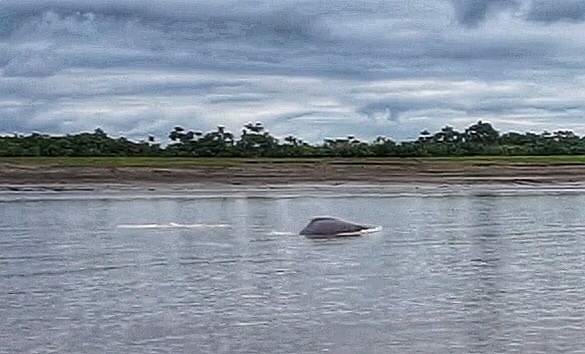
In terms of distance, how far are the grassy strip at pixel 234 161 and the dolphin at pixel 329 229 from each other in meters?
43.4

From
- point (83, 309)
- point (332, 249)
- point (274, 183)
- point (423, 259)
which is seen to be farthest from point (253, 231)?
point (274, 183)

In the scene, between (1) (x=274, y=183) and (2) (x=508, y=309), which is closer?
(2) (x=508, y=309)

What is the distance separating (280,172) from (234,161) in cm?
1009

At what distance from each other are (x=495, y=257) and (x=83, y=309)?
9689mm

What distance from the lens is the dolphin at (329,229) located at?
28.6 m

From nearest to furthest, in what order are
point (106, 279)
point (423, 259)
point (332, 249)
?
point (106, 279), point (423, 259), point (332, 249)

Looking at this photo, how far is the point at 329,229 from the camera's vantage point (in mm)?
28891

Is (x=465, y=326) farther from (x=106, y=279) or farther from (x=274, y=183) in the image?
(x=274, y=183)

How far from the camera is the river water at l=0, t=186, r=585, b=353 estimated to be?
45.8 feet

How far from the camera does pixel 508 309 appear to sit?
52.6ft

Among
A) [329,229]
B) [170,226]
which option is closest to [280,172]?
[170,226]

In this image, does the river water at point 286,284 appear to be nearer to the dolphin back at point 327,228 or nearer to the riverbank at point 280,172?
the dolphin back at point 327,228

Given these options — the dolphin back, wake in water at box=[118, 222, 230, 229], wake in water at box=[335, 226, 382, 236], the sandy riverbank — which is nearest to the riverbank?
the sandy riverbank

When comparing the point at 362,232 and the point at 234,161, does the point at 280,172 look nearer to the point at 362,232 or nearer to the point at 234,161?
the point at 234,161
